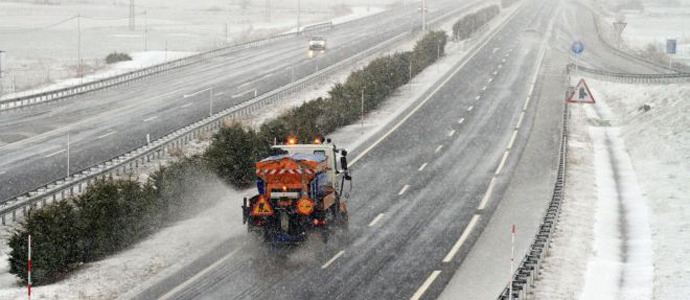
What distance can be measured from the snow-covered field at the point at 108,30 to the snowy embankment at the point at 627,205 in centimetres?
4163

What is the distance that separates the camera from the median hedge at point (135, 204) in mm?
23859

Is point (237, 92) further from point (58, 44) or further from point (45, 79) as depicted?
point (58, 44)

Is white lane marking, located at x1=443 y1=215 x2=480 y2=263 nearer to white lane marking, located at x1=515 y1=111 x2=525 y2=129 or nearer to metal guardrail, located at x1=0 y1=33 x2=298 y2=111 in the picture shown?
white lane marking, located at x1=515 y1=111 x2=525 y2=129

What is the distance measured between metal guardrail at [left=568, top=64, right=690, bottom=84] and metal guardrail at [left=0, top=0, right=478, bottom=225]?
23.1 m

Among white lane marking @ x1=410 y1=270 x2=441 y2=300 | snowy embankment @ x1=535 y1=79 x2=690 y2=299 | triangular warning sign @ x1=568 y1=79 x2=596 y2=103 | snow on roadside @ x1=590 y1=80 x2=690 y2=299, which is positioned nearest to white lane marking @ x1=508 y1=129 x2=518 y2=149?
snowy embankment @ x1=535 y1=79 x2=690 y2=299

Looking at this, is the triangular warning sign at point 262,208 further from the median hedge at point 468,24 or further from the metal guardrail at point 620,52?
the median hedge at point 468,24

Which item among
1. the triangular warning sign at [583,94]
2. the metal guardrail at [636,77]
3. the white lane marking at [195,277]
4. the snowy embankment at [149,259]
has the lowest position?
the snowy embankment at [149,259]

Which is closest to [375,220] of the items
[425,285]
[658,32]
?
[425,285]

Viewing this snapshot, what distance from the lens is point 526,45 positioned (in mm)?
93500

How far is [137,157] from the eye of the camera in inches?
1512

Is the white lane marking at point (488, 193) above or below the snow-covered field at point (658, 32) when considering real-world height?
below

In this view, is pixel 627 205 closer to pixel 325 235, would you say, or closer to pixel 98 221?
pixel 325 235

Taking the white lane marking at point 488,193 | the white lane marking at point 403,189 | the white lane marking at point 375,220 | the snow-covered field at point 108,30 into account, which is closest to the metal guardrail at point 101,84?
the snow-covered field at point 108,30

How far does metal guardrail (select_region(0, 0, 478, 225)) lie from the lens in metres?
31.0
